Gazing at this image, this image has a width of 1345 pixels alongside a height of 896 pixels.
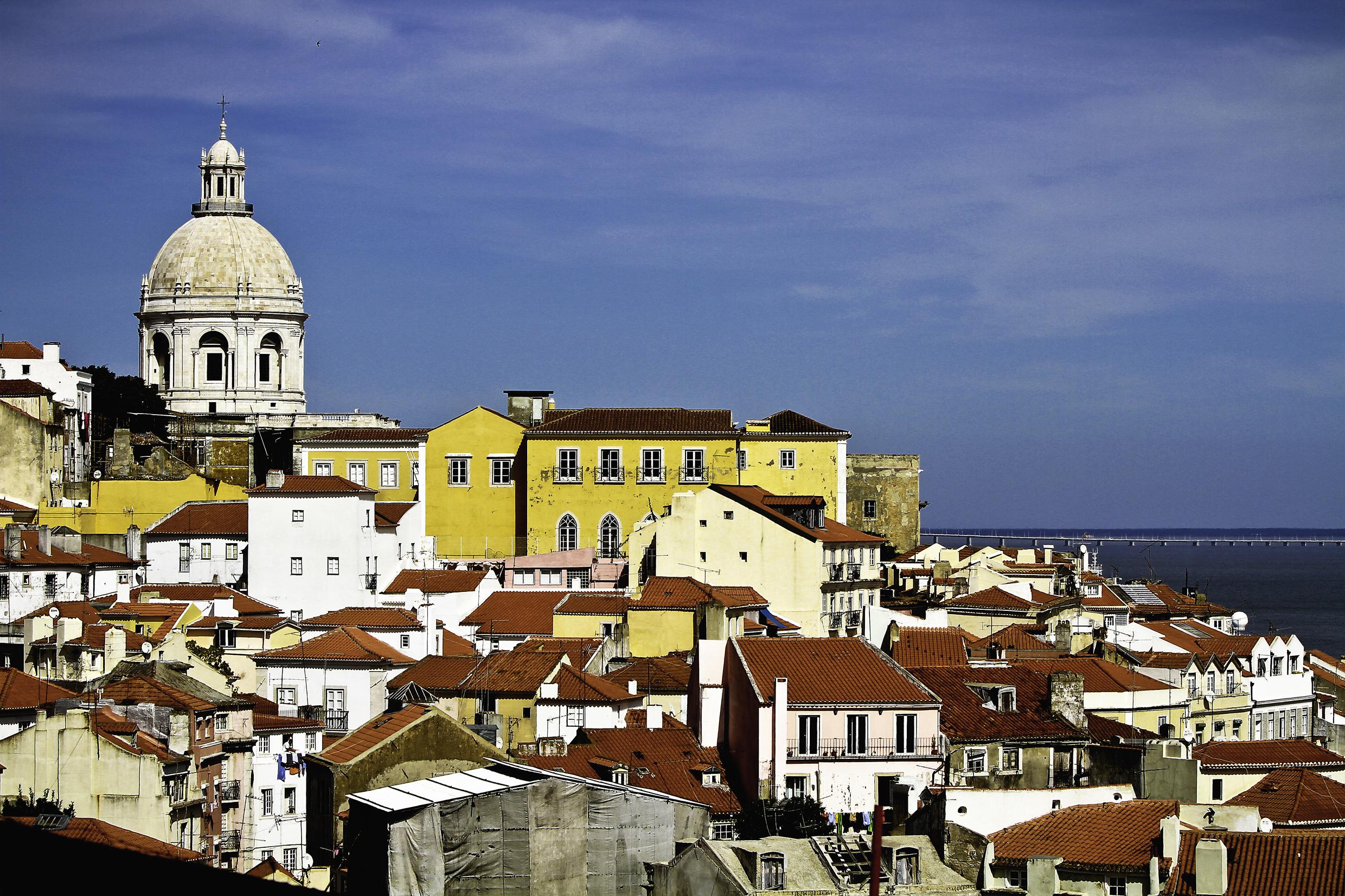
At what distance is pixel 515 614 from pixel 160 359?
3842 cm

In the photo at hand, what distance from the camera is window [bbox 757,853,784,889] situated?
852 inches

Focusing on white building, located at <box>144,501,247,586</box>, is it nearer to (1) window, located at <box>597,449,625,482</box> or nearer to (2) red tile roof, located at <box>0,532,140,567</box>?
(2) red tile roof, located at <box>0,532,140,567</box>

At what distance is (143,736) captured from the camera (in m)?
28.5

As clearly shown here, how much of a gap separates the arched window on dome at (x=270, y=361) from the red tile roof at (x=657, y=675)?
142 feet

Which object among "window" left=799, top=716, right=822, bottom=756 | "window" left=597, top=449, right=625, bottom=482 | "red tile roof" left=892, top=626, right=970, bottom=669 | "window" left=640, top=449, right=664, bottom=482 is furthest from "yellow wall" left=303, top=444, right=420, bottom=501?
"window" left=799, top=716, right=822, bottom=756

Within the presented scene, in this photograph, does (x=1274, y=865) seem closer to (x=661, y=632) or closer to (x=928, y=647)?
(x=928, y=647)

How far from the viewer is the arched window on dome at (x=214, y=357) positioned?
7812 centimetres

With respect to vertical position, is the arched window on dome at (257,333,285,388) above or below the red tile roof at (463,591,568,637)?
above

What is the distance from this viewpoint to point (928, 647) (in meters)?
37.8

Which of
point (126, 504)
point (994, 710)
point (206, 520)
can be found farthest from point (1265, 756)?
point (126, 504)

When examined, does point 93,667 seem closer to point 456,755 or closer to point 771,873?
point 456,755

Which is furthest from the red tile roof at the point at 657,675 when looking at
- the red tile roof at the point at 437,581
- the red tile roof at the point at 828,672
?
the red tile roof at the point at 437,581

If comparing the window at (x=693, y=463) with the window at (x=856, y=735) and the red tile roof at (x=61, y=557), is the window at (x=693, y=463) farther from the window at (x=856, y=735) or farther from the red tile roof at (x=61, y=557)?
the window at (x=856, y=735)

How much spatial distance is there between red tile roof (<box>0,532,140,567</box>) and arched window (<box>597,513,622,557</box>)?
1211 cm
